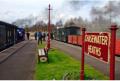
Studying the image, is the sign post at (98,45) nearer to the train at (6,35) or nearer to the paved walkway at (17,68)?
the paved walkway at (17,68)

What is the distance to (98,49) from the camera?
9.65 metres

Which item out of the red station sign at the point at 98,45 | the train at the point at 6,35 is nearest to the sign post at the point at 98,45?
the red station sign at the point at 98,45

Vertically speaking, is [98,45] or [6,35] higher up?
[98,45]

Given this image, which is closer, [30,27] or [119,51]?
[119,51]

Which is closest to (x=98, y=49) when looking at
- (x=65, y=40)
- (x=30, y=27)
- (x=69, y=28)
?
(x=69, y=28)

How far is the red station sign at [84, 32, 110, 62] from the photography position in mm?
8758

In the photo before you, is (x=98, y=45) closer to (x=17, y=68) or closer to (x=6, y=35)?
(x=17, y=68)

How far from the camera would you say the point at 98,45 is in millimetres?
9562

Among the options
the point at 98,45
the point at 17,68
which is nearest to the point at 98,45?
the point at 98,45

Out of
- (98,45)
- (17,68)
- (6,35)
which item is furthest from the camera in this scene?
(6,35)

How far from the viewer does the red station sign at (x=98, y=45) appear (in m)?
8.76

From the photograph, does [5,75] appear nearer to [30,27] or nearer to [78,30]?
[78,30]

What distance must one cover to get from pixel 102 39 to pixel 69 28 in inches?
1976

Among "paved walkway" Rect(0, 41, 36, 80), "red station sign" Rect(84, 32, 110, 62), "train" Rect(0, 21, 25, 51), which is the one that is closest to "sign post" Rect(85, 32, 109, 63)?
"red station sign" Rect(84, 32, 110, 62)
